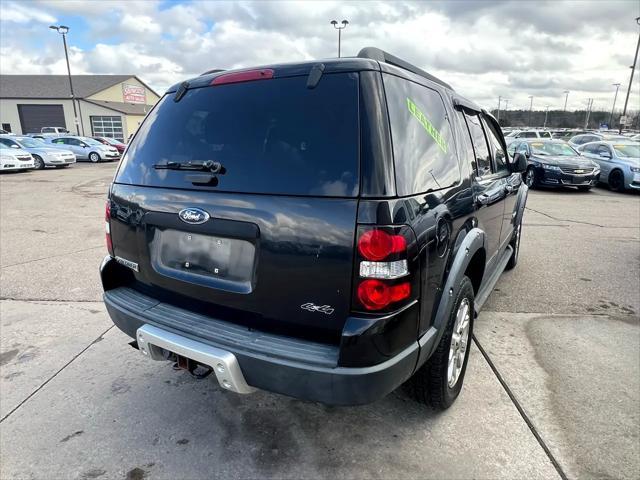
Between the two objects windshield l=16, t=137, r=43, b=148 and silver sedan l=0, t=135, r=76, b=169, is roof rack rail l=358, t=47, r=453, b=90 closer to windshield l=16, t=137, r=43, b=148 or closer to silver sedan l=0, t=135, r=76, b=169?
silver sedan l=0, t=135, r=76, b=169

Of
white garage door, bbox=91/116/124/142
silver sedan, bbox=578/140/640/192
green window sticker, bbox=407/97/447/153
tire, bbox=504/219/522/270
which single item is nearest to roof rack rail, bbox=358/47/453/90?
green window sticker, bbox=407/97/447/153

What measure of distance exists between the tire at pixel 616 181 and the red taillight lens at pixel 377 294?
1481 centimetres

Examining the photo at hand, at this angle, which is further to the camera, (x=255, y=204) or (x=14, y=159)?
(x=14, y=159)

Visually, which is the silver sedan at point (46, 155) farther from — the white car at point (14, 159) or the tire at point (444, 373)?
the tire at point (444, 373)

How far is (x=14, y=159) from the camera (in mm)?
17469

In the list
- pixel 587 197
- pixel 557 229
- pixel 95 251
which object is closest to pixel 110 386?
pixel 95 251

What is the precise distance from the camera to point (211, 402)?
2.78 m

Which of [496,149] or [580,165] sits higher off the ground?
[496,149]

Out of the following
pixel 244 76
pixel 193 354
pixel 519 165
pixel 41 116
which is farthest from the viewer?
pixel 41 116

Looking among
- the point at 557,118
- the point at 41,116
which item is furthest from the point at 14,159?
the point at 557,118

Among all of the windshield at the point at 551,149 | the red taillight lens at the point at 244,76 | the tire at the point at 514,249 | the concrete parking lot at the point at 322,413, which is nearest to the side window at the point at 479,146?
the concrete parking lot at the point at 322,413

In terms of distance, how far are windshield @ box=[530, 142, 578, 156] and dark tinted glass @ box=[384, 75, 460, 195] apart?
519 inches

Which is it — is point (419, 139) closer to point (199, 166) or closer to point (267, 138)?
point (267, 138)

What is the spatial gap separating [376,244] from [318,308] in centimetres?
38
